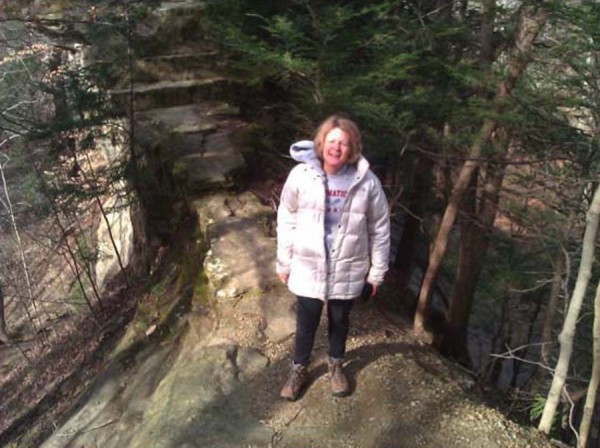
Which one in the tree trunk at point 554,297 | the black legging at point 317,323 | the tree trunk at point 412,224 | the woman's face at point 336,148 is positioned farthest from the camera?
the tree trunk at point 412,224

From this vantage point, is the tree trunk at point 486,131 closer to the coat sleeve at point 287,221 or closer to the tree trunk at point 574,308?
the tree trunk at point 574,308

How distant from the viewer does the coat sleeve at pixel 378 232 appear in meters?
3.68

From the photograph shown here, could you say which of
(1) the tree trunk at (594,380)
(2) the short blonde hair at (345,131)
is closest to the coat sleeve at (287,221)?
(2) the short blonde hair at (345,131)

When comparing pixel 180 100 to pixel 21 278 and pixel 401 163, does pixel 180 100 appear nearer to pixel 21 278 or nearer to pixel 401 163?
pixel 401 163

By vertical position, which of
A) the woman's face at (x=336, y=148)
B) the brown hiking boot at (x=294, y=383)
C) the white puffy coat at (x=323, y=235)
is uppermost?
the woman's face at (x=336, y=148)

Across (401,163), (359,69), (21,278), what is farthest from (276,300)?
(21,278)

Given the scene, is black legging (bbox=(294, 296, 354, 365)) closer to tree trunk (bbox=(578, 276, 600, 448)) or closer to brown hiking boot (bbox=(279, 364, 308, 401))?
brown hiking boot (bbox=(279, 364, 308, 401))

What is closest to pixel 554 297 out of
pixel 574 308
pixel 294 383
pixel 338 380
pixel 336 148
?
pixel 574 308

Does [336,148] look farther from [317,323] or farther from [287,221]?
[317,323]

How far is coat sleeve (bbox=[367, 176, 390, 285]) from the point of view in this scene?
368cm

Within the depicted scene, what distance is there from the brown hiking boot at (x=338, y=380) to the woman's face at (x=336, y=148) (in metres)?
1.49

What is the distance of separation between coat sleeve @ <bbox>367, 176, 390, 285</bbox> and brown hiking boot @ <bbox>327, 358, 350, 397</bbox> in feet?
2.56

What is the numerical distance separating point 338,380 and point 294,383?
0.32 m

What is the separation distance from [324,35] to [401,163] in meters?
2.61
